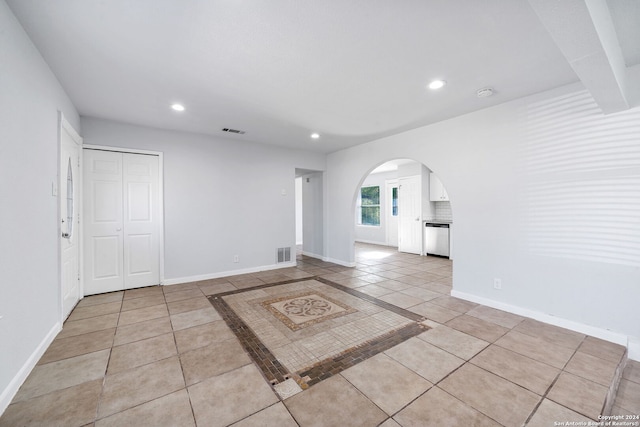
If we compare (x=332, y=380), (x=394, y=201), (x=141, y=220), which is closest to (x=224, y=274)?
(x=141, y=220)

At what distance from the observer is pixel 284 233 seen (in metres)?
5.61

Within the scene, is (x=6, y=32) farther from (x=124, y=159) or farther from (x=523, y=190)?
(x=523, y=190)

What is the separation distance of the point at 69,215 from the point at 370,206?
26.5 ft

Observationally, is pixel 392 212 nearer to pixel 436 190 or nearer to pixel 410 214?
pixel 410 214

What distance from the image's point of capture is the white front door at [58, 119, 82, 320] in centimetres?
289

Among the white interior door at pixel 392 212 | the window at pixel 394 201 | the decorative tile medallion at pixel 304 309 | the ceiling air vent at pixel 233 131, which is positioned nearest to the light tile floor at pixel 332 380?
the decorative tile medallion at pixel 304 309

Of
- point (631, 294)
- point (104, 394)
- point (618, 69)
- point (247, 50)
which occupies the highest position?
point (247, 50)

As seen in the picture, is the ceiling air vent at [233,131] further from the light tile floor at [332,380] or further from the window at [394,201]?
the window at [394,201]

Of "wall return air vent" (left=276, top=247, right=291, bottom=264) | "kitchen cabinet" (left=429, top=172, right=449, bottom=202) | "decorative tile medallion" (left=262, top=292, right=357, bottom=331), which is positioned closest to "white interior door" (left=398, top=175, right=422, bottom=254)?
"kitchen cabinet" (left=429, top=172, right=449, bottom=202)

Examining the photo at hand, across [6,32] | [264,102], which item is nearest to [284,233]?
[264,102]

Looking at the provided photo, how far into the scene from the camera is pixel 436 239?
23.0 feet

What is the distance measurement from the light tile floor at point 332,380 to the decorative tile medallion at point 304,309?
652 mm

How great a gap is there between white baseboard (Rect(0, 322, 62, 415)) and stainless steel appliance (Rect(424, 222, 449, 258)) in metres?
7.26

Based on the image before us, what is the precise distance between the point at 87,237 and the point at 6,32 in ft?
9.56
